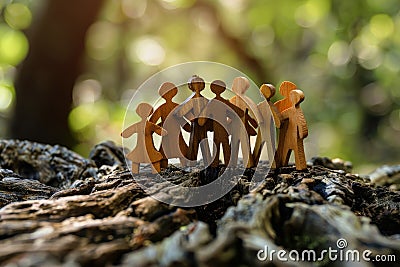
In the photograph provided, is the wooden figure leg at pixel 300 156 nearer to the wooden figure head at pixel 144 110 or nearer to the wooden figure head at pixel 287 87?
the wooden figure head at pixel 287 87

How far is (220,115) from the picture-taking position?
108 cm

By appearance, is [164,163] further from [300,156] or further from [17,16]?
[17,16]

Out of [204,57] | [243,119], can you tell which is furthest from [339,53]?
[243,119]

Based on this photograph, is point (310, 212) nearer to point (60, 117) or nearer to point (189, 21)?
point (60, 117)

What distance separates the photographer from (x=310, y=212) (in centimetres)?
81

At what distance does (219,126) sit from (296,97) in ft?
0.64

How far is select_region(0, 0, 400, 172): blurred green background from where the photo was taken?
2.62 metres

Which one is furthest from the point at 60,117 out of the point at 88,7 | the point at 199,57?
the point at 199,57

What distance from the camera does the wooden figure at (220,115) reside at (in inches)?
41.8

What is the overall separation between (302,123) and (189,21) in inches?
166

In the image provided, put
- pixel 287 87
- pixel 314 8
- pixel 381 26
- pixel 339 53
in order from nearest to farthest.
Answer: pixel 287 87 < pixel 314 8 < pixel 381 26 < pixel 339 53

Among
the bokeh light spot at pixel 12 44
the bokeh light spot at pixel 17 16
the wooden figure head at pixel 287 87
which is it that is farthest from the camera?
the bokeh light spot at pixel 12 44

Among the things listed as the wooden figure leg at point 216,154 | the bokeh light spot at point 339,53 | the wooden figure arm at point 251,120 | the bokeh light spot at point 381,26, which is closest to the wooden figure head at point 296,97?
the wooden figure arm at point 251,120

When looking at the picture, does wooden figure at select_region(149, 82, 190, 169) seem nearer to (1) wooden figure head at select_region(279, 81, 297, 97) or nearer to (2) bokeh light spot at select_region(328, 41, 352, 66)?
(1) wooden figure head at select_region(279, 81, 297, 97)
